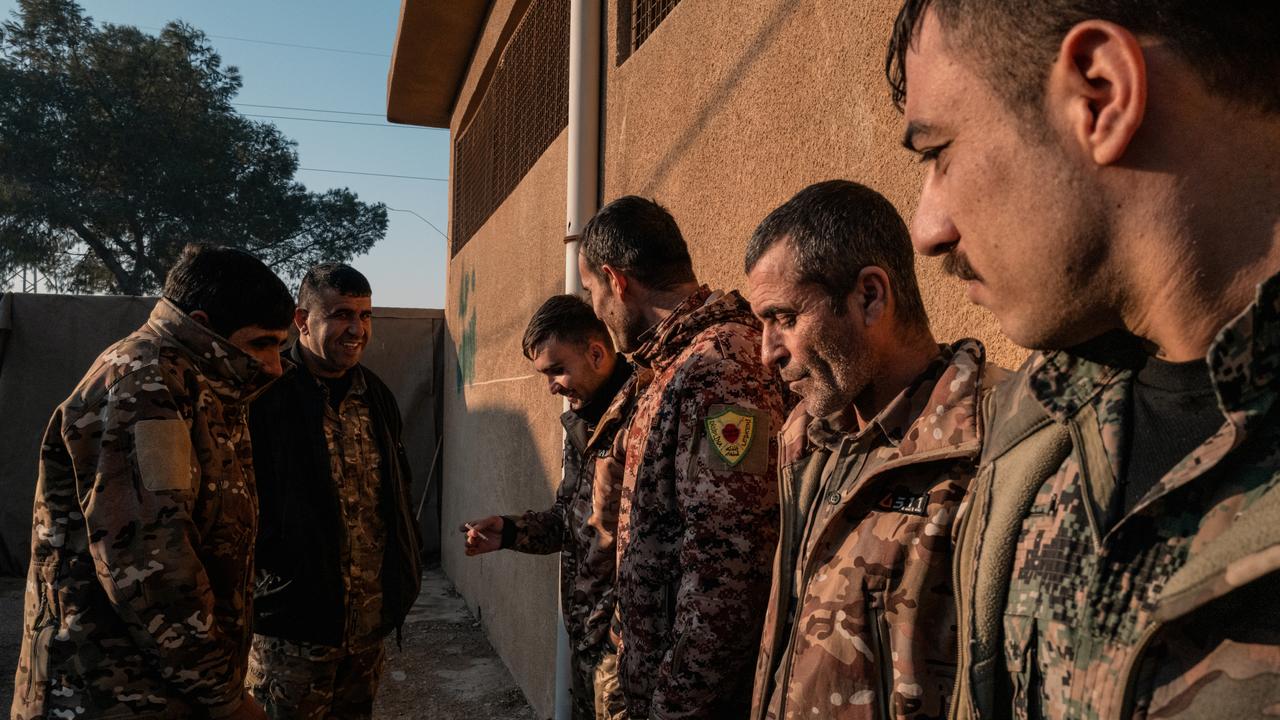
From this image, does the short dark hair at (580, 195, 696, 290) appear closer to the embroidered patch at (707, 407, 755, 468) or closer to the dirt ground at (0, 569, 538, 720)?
the embroidered patch at (707, 407, 755, 468)

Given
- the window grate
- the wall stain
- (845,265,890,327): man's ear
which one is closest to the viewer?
(845,265,890,327): man's ear

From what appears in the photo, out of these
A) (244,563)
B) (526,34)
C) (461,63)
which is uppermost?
(461,63)

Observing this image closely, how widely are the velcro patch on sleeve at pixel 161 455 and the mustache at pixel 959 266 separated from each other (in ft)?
6.08

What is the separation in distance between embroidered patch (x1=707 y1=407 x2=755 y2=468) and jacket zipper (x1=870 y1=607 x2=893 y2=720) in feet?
1.77

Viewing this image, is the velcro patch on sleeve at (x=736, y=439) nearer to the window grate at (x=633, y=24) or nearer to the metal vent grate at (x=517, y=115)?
the window grate at (x=633, y=24)

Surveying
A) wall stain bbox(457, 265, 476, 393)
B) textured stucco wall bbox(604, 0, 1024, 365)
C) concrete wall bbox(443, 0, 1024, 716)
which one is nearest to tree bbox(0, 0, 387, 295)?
wall stain bbox(457, 265, 476, 393)

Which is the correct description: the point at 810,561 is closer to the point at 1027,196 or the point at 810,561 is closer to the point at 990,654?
the point at 990,654

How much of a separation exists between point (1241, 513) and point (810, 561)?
75 centimetres

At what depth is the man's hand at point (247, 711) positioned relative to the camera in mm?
2152

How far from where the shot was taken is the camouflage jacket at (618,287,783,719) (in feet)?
5.46

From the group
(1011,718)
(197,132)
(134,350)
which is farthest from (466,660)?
(197,132)

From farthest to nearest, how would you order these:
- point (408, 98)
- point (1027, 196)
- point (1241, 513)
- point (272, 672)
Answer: point (408, 98), point (272, 672), point (1027, 196), point (1241, 513)

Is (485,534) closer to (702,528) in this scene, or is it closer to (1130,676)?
(702,528)

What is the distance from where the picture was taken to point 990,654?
89 centimetres
